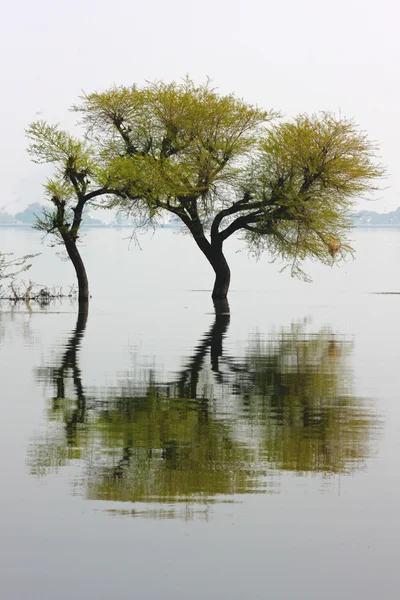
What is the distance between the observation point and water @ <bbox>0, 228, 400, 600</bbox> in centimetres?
→ 825

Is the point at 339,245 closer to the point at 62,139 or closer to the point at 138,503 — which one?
the point at 62,139

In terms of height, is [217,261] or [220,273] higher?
[217,261]

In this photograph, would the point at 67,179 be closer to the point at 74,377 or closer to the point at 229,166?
the point at 229,166

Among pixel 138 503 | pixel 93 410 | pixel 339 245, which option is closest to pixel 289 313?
pixel 339 245

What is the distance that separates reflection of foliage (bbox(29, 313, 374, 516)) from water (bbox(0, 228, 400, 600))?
35mm

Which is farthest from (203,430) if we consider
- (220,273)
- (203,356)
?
(220,273)

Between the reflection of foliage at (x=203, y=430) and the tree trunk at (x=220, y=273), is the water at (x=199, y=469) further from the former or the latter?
the tree trunk at (x=220, y=273)

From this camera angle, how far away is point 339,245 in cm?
4797

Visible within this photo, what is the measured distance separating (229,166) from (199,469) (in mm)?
39480

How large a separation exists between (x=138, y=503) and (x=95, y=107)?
41.5 meters

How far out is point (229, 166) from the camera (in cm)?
5034

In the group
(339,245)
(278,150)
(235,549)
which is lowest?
(235,549)

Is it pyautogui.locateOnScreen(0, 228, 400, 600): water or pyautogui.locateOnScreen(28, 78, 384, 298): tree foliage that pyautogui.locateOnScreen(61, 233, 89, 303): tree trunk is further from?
pyautogui.locateOnScreen(0, 228, 400, 600): water

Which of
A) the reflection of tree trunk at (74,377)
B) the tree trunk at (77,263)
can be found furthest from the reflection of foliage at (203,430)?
the tree trunk at (77,263)
